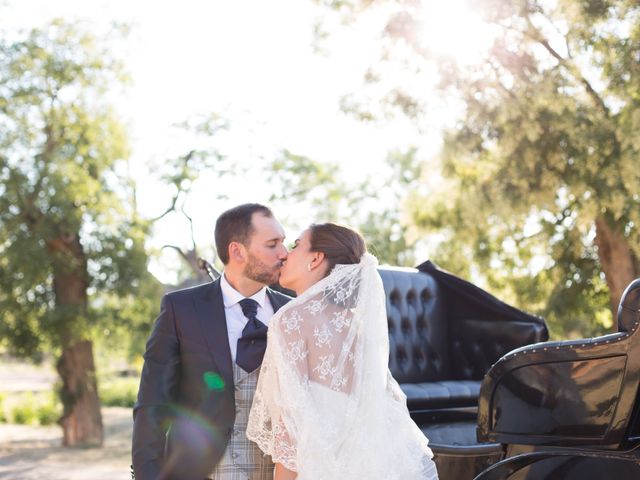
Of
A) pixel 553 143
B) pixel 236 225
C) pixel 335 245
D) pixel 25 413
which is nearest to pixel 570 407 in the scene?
pixel 335 245

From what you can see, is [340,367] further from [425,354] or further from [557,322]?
[557,322]

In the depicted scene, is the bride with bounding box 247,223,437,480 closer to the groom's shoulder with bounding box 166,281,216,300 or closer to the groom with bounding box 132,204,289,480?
the groom with bounding box 132,204,289,480

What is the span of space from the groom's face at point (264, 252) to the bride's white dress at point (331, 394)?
41cm

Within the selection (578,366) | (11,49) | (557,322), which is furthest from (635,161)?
(11,49)

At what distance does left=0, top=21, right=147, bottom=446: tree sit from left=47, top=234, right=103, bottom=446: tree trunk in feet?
0.06

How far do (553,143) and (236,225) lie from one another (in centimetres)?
856

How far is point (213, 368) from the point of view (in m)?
3.47

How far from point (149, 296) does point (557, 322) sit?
23.8 feet

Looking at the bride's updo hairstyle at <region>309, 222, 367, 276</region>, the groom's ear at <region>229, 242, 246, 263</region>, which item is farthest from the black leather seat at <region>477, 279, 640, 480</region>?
the groom's ear at <region>229, 242, 246, 263</region>

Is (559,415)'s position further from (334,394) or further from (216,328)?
(216,328)

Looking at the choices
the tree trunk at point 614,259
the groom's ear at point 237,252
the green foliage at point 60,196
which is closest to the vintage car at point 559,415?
the groom's ear at point 237,252

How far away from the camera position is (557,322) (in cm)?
1362

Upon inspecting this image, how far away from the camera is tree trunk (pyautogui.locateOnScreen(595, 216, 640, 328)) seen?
1179 centimetres

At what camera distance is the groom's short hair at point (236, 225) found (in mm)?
3639
